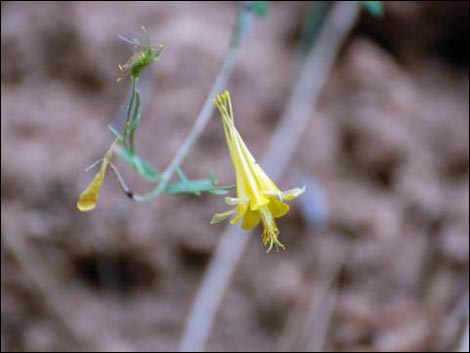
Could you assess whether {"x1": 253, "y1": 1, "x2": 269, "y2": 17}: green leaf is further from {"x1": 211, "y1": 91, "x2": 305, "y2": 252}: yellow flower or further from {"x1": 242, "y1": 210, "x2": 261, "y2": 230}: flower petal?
{"x1": 242, "y1": 210, "x2": 261, "y2": 230}: flower petal

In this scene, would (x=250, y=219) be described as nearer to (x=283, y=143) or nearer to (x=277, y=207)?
(x=277, y=207)

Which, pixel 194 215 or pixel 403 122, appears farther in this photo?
pixel 403 122

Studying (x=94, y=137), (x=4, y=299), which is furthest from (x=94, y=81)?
(x=4, y=299)

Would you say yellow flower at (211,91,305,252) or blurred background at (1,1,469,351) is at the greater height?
blurred background at (1,1,469,351)

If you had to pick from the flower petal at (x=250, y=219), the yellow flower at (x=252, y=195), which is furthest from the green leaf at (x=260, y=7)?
the flower petal at (x=250, y=219)

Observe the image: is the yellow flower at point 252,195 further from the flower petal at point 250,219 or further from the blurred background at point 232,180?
the blurred background at point 232,180

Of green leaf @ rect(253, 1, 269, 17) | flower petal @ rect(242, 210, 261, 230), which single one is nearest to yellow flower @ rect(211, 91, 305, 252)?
flower petal @ rect(242, 210, 261, 230)

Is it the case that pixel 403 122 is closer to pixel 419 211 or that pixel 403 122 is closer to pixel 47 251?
pixel 419 211
